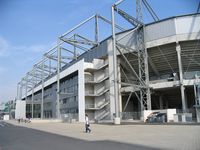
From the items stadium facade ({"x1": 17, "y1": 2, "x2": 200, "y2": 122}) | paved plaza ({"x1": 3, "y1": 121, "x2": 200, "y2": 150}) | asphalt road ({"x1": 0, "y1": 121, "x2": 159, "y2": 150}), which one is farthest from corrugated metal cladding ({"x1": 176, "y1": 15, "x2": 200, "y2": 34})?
asphalt road ({"x1": 0, "y1": 121, "x2": 159, "y2": 150})

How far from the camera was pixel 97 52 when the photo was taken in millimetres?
56375

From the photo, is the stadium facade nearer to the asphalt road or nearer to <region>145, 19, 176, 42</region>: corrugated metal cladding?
<region>145, 19, 176, 42</region>: corrugated metal cladding

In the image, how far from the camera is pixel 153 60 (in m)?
49.0

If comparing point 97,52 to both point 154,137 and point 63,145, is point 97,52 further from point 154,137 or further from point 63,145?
point 63,145

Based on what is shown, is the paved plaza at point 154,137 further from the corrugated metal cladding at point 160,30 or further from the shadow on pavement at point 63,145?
the corrugated metal cladding at point 160,30

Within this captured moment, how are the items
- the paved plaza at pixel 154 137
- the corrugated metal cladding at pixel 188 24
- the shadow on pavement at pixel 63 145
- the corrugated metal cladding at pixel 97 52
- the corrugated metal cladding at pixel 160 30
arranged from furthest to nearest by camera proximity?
1. the corrugated metal cladding at pixel 97 52
2. the corrugated metal cladding at pixel 160 30
3. the corrugated metal cladding at pixel 188 24
4. the paved plaza at pixel 154 137
5. the shadow on pavement at pixel 63 145

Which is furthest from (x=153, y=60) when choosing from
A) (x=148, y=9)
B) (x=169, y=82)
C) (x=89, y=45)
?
(x=89, y=45)

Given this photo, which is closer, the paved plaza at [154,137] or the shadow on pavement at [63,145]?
the shadow on pavement at [63,145]

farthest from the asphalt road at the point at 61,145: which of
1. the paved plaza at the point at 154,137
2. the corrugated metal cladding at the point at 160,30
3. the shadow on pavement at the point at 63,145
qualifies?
the corrugated metal cladding at the point at 160,30

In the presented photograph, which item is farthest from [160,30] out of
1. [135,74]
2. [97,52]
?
[97,52]

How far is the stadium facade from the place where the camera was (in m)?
42.4

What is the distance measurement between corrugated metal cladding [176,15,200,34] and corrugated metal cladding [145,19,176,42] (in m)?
0.99

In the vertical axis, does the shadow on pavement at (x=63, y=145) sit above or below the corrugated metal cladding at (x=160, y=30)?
below

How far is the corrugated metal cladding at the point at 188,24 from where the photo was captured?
136ft
